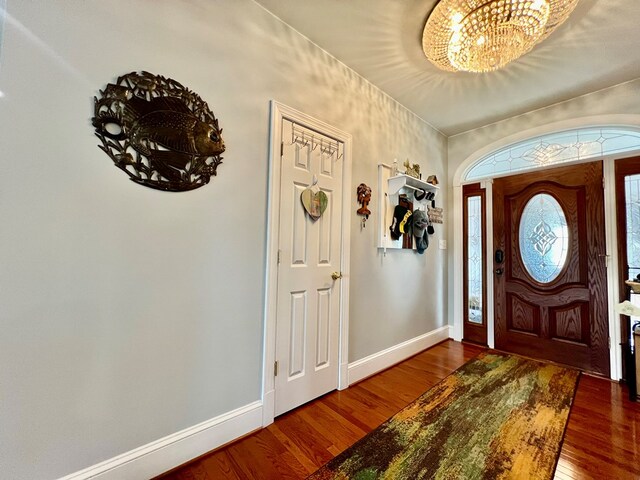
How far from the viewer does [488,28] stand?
1550 mm

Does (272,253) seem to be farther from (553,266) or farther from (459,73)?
(553,266)

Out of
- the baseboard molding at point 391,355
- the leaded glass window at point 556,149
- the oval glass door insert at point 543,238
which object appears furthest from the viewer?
the oval glass door insert at point 543,238

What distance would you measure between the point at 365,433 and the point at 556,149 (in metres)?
3.45

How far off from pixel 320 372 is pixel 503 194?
2957mm

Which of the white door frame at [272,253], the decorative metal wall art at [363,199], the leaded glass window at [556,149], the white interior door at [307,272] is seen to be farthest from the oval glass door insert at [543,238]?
the white door frame at [272,253]

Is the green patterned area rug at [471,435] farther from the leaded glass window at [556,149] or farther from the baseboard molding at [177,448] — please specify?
the leaded glass window at [556,149]

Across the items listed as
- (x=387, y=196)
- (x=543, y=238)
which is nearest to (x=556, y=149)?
(x=543, y=238)

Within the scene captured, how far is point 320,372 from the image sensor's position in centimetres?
203

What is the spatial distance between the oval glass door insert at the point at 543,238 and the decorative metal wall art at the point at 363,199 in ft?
6.52

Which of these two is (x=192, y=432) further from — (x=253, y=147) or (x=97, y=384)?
(x=253, y=147)

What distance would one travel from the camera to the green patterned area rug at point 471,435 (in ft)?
4.43

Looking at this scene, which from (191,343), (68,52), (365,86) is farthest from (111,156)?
(365,86)

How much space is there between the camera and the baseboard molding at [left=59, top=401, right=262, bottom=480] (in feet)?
3.84

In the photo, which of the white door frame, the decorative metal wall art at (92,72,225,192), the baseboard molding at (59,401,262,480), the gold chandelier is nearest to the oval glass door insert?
the gold chandelier
